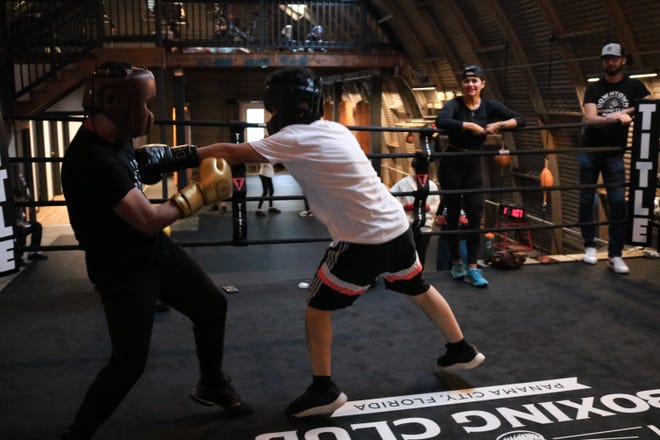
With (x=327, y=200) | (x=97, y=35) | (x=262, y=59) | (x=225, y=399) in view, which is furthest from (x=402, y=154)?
(x=262, y=59)

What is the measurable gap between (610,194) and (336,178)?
9.09 feet

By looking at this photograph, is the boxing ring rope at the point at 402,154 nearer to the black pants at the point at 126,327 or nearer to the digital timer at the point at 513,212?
the black pants at the point at 126,327

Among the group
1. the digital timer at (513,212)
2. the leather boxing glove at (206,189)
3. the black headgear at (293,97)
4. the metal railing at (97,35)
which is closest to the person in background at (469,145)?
the black headgear at (293,97)

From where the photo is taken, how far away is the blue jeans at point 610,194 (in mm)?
4238

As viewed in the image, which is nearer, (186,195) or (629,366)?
(186,195)

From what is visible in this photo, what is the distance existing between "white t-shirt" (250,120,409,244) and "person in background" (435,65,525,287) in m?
1.64

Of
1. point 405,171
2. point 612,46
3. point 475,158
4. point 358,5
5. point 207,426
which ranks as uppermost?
point 358,5

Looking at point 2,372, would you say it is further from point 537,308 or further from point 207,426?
point 537,308

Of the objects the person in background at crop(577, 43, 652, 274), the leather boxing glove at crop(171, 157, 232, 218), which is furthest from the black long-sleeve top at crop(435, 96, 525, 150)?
the leather boxing glove at crop(171, 157, 232, 218)

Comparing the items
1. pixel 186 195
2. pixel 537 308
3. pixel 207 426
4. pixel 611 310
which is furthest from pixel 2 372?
pixel 611 310

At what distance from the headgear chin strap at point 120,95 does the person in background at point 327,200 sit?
322mm

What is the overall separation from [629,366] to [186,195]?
1.94 metres

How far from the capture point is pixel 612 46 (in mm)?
4164

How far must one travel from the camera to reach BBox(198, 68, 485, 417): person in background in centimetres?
218
